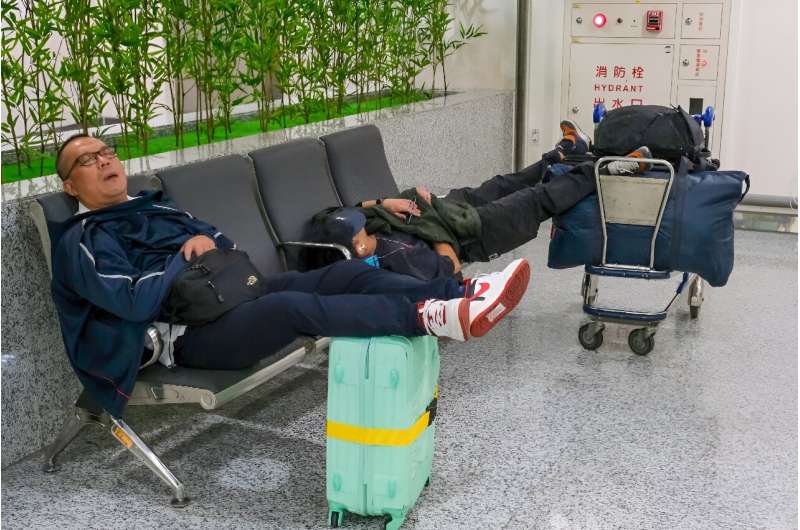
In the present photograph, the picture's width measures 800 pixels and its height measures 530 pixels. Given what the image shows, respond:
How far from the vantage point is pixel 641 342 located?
394cm

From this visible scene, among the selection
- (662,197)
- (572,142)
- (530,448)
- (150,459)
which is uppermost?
(572,142)

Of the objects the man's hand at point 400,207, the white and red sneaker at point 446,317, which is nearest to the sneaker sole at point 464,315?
the white and red sneaker at point 446,317

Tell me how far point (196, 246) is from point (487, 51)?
4551 millimetres

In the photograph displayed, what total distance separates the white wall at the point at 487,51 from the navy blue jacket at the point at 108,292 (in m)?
4.52

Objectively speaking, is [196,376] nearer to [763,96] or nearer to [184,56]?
[184,56]

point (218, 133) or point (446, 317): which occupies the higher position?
point (218, 133)

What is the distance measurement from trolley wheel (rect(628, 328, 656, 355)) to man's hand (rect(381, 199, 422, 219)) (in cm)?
106

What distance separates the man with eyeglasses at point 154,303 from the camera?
2.56 metres

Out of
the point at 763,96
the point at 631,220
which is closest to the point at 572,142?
the point at 631,220

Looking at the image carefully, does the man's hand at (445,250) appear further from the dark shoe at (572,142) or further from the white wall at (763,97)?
the white wall at (763,97)

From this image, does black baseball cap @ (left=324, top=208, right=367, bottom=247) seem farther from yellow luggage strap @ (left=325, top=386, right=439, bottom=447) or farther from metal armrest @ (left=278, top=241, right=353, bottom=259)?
yellow luggage strap @ (left=325, top=386, right=439, bottom=447)

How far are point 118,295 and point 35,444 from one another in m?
0.72

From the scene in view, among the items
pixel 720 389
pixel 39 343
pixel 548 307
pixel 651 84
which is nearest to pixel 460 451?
pixel 720 389

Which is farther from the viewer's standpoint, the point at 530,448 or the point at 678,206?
the point at 678,206
